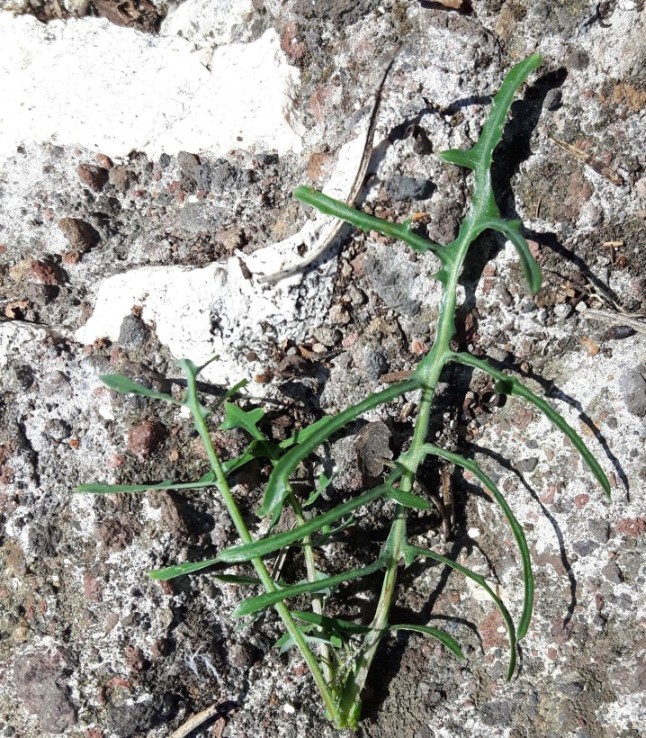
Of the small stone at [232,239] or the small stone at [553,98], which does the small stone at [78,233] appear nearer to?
the small stone at [232,239]

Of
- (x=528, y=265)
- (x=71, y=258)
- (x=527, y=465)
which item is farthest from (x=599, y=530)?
(x=71, y=258)

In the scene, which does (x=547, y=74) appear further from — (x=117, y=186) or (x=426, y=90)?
(x=117, y=186)

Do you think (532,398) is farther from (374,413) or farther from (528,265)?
(374,413)

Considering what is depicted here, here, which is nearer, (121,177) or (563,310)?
(563,310)

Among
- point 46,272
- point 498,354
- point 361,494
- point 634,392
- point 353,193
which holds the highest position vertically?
point 46,272

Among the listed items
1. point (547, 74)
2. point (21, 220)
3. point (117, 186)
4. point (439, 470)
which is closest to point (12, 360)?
point (21, 220)

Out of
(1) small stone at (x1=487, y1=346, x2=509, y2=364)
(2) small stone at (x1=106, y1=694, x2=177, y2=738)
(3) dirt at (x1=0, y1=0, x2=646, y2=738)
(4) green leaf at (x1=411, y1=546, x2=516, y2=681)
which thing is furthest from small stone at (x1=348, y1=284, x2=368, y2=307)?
(2) small stone at (x1=106, y1=694, x2=177, y2=738)

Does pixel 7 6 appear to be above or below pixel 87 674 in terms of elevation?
above
